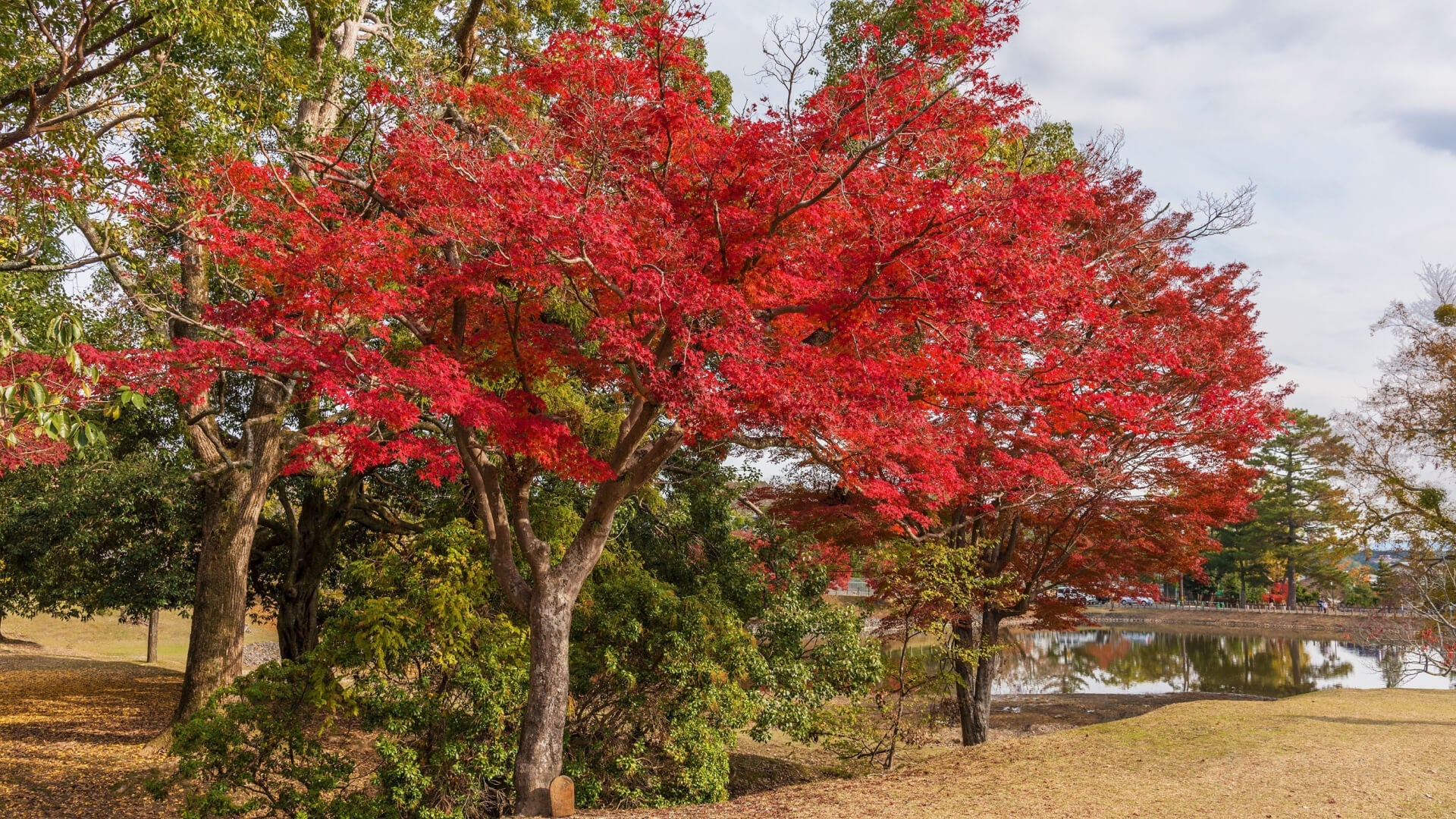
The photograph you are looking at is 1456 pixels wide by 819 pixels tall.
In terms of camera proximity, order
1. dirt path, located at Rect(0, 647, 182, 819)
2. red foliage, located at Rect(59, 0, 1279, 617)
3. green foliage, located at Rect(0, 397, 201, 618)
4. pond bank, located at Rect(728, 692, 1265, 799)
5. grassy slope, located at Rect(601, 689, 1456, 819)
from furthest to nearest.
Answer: green foliage, located at Rect(0, 397, 201, 618)
pond bank, located at Rect(728, 692, 1265, 799)
dirt path, located at Rect(0, 647, 182, 819)
grassy slope, located at Rect(601, 689, 1456, 819)
red foliage, located at Rect(59, 0, 1279, 617)

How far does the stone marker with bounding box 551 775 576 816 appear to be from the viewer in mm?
6492

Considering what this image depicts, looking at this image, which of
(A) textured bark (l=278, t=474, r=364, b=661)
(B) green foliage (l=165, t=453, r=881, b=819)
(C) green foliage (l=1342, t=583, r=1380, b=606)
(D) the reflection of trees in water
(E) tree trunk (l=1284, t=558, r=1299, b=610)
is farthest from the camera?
(E) tree trunk (l=1284, t=558, r=1299, b=610)

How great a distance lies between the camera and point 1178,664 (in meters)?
25.8

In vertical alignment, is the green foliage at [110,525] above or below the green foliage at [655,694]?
above

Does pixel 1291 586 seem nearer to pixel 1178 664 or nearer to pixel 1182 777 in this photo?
pixel 1178 664

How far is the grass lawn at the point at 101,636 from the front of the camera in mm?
20719

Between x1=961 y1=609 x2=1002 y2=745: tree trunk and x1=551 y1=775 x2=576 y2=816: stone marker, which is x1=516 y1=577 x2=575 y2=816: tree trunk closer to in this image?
x1=551 y1=775 x2=576 y2=816: stone marker

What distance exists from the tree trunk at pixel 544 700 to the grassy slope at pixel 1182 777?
27.8 inches

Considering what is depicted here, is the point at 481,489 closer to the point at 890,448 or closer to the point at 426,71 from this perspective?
the point at 890,448

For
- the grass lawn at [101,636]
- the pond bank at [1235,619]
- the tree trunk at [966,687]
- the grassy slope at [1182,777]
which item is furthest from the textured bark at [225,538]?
the pond bank at [1235,619]

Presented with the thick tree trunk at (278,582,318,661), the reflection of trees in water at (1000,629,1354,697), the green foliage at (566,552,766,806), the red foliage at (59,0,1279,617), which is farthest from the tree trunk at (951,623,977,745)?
the thick tree trunk at (278,582,318,661)

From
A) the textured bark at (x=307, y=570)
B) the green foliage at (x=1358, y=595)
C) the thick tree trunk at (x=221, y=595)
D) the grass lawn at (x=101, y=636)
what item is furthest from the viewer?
the green foliage at (x=1358, y=595)

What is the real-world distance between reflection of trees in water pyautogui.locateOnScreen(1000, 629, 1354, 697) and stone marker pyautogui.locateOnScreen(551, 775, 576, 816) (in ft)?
42.2

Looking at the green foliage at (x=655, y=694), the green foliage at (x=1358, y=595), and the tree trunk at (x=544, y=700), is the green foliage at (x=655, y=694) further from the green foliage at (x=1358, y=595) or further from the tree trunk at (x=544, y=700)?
the green foliage at (x=1358, y=595)
